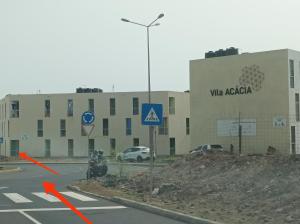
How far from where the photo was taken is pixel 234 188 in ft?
52.1

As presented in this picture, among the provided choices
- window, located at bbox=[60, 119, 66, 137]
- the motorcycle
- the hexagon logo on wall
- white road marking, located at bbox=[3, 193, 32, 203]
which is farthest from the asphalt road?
window, located at bbox=[60, 119, 66, 137]

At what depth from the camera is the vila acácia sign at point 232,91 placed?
5462 centimetres

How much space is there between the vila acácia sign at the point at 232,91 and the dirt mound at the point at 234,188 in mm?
33593

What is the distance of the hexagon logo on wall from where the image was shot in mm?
53416

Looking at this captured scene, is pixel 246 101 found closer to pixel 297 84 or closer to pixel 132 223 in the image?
pixel 297 84

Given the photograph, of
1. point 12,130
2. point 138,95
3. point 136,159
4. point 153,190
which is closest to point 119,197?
point 153,190

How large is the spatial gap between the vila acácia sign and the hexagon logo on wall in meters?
0.39

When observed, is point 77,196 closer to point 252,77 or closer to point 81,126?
point 252,77

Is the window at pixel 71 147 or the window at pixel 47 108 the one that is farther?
the window at pixel 47 108

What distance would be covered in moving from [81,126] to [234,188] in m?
64.9

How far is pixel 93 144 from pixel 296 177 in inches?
2620

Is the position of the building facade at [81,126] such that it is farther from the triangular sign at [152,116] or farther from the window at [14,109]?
the triangular sign at [152,116]

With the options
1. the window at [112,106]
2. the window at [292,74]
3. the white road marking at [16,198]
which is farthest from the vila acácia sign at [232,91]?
the white road marking at [16,198]

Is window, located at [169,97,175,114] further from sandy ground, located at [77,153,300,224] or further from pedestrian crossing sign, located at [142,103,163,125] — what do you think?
pedestrian crossing sign, located at [142,103,163,125]
